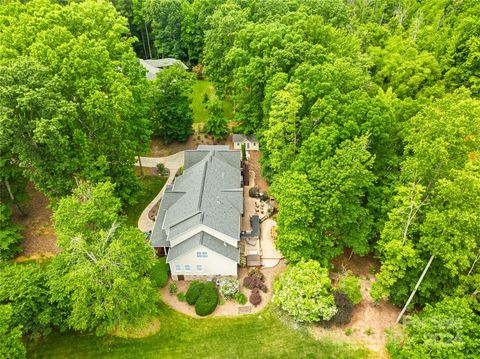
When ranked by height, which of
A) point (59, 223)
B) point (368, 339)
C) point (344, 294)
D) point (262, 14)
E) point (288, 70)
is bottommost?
point (368, 339)

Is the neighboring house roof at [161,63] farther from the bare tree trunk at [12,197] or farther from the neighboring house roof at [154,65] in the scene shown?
the bare tree trunk at [12,197]

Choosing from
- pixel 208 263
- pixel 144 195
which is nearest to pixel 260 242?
pixel 208 263

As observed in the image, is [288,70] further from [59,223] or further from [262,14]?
[59,223]

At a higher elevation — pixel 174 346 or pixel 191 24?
pixel 191 24

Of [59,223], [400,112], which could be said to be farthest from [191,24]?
[59,223]

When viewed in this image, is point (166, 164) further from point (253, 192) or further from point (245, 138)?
point (253, 192)

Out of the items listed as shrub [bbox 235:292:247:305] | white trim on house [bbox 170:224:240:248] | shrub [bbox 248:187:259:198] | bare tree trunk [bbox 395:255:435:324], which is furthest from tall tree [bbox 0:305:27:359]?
bare tree trunk [bbox 395:255:435:324]

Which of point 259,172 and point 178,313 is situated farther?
point 259,172
